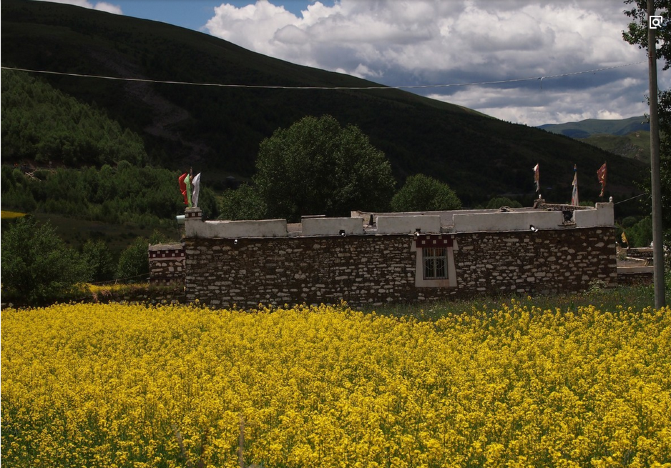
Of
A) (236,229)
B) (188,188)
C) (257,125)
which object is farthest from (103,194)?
(236,229)

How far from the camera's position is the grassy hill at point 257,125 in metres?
140

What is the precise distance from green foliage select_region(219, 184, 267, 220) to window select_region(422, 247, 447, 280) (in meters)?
32.5

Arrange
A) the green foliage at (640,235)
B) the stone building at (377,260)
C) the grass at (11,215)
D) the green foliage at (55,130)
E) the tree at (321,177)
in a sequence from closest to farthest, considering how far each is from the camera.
Answer: the stone building at (377,260) → the tree at (321,177) → the grass at (11,215) → the green foliage at (640,235) → the green foliage at (55,130)

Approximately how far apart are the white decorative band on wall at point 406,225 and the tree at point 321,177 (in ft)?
95.2

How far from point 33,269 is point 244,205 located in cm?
3519

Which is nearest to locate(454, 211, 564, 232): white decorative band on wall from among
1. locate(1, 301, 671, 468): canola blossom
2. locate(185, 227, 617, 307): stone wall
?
locate(185, 227, 617, 307): stone wall

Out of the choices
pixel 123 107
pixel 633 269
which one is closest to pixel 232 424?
pixel 633 269

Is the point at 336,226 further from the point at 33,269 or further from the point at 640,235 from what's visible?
the point at 640,235

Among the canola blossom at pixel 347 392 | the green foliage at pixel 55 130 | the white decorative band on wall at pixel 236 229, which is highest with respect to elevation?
the green foliage at pixel 55 130

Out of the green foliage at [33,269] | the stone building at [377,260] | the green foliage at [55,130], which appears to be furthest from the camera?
the green foliage at [55,130]

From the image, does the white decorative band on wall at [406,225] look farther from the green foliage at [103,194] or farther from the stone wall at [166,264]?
the green foliage at [103,194]

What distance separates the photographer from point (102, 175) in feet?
351

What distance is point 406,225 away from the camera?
25.4 m

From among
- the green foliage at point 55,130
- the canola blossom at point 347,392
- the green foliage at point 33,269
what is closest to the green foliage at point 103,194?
the green foliage at point 55,130
